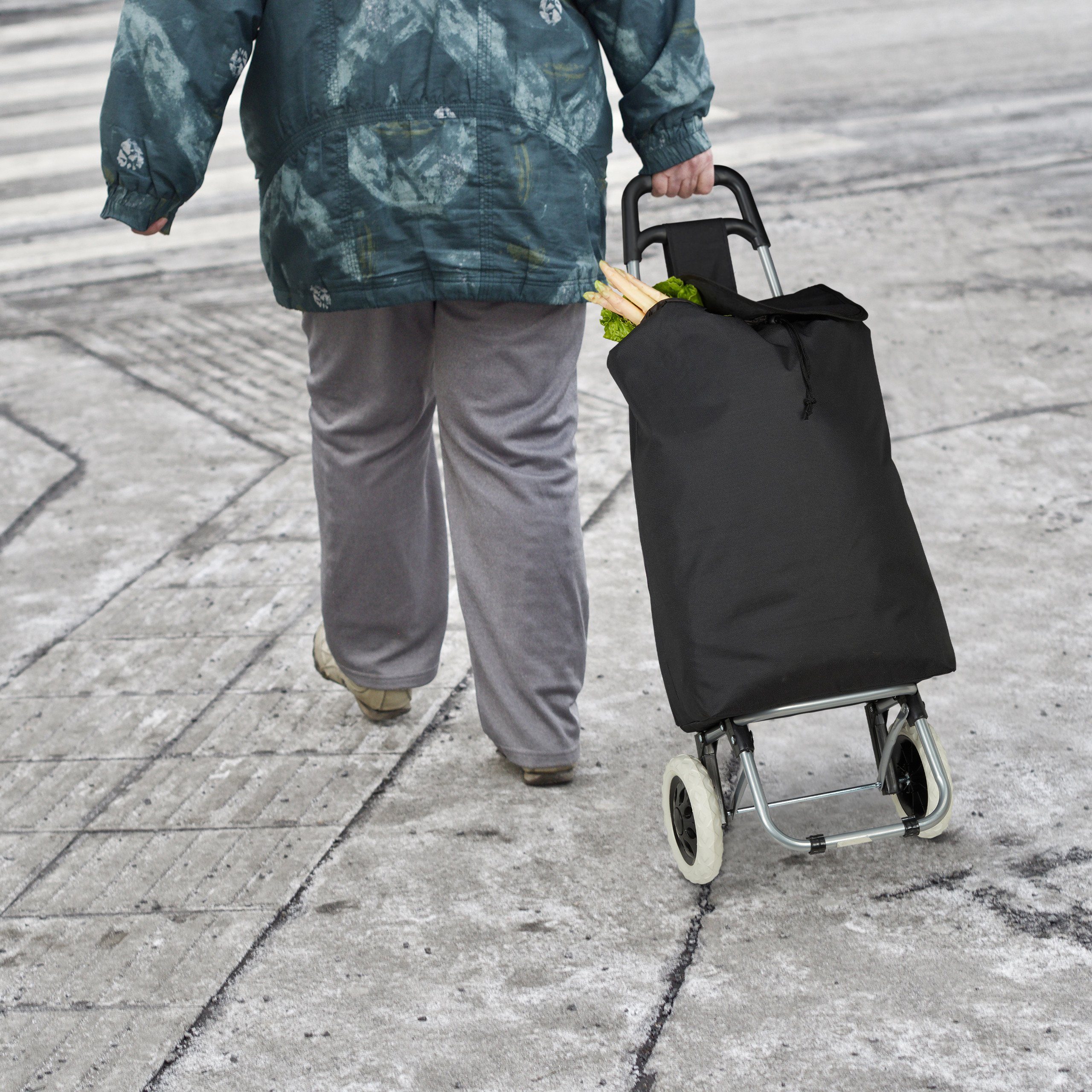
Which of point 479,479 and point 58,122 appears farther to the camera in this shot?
point 58,122

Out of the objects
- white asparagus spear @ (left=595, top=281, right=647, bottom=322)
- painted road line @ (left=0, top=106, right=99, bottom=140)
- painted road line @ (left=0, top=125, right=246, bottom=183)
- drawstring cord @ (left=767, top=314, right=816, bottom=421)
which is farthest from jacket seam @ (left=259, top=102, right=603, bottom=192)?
painted road line @ (left=0, top=106, right=99, bottom=140)

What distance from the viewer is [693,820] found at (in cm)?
246

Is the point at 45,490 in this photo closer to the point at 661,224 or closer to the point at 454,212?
the point at 454,212

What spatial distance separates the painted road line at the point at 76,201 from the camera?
8.05 m

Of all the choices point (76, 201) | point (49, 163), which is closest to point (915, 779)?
point (76, 201)

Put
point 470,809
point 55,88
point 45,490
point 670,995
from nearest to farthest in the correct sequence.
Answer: point 670,995 → point 470,809 → point 45,490 → point 55,88

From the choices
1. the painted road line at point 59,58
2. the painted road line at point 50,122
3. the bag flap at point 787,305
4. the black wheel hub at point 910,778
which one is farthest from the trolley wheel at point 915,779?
the painted road line at point 59,58

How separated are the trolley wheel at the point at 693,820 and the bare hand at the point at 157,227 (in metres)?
0.99

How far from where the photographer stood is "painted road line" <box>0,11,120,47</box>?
14148mm

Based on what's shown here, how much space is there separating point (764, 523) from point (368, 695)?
1.06 m

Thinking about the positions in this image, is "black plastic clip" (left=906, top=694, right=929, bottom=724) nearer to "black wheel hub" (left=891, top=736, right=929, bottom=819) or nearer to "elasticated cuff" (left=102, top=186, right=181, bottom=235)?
"black wheel hub" (left=891, top=736, right=929, bottom=819)

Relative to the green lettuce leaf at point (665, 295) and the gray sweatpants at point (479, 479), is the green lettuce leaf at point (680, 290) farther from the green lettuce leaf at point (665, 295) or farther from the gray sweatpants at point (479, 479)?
the gray sweatpants at point (479, 479)

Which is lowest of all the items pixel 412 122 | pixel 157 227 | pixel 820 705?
pixel 820 705

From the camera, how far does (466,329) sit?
258 cm
